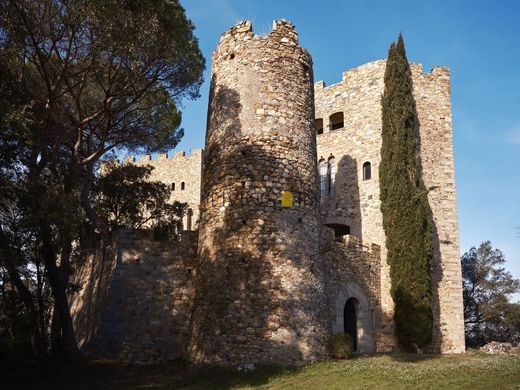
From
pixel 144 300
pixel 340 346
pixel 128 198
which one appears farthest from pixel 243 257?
pixel 128 198

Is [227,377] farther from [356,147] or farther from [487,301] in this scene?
[487,301]

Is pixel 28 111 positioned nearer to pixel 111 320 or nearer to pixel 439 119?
pixel 111 320

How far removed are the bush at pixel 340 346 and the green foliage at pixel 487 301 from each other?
1762cm

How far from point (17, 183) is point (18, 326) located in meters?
3.75

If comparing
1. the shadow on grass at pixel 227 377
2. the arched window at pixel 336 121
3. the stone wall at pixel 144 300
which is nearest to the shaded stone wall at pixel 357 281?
the stone wall at pixel 144 300

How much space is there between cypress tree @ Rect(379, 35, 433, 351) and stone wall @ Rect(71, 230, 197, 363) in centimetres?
796

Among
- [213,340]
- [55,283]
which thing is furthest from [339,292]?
[55,283]

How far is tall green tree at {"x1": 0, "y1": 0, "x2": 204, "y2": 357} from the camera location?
13672 mm

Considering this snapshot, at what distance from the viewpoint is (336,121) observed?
24156mm

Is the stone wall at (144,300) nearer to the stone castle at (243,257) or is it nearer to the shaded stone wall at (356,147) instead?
the stone castle at (243,257)

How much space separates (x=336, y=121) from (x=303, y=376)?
47.8ft

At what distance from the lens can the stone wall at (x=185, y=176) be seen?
3438cm

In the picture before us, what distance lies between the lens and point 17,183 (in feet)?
44.7

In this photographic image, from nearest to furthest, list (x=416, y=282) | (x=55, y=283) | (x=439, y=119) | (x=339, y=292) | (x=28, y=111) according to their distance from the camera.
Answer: (x=28, y=111), (x=55, y=283), (x=339, y=292), (x=416, y=282), (x=439, y=119)
